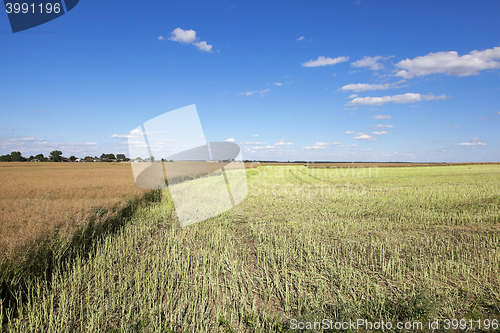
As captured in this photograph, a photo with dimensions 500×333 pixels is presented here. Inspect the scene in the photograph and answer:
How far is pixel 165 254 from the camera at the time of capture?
633cm

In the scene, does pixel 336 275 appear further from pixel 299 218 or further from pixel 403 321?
pixel 299 218

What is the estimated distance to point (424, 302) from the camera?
146 inches

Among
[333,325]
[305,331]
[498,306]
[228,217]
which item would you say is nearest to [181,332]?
[305,331]

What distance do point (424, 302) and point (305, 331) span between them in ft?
6.46

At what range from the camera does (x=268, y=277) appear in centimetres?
495

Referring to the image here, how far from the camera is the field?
Answer: 147 inches

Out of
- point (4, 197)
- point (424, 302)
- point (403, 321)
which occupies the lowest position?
point (403, 321)

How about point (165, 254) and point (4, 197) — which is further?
point (4, 197)

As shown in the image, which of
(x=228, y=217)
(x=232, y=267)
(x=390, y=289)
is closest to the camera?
(x=390, y=289)

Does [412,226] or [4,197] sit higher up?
[4,197]

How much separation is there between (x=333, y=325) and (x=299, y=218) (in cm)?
649

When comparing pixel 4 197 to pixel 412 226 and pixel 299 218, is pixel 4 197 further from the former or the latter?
pixel 412 226

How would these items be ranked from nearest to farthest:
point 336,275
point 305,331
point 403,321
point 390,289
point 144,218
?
point 305,331 < point 403,321 < point 390,289 < point 336,275 < point 144,218

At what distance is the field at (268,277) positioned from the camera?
373 cm
